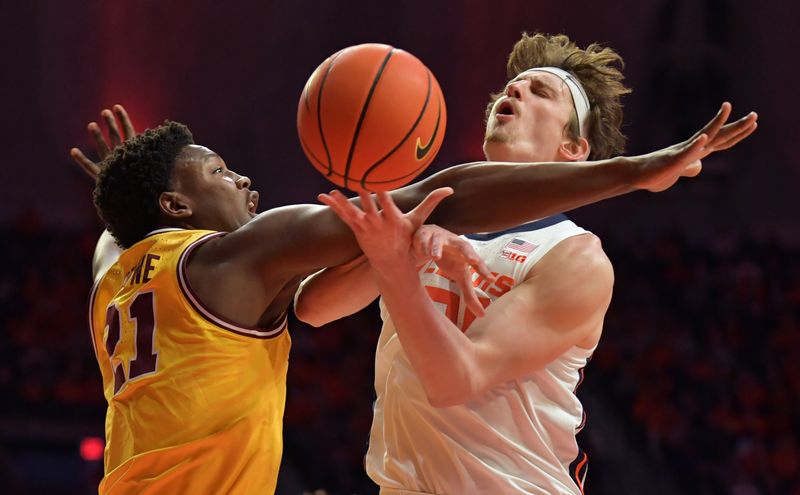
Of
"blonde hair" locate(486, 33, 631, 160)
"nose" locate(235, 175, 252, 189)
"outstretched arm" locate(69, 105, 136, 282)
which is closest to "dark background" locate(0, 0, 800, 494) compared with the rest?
"outstretched arm" locate(69, 105, 136, 282)

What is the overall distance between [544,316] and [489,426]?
14.7 inches

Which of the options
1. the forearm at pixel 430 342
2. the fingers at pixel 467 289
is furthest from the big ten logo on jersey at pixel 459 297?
the fingers at pixel 467 289

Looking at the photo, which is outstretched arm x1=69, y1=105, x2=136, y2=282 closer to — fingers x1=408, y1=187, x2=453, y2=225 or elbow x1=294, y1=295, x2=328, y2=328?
elbow x1=294, y1=295, x2=328, y2=328

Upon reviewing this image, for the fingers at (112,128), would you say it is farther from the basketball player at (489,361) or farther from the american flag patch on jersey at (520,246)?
the american flag patch on jersey at (520,246)

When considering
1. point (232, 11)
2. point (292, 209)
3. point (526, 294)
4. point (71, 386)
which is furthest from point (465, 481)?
point (232, 11)

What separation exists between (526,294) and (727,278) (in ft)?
24.0

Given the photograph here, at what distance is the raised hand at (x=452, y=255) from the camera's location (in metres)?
2.38

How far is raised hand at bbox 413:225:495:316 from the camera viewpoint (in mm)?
2381

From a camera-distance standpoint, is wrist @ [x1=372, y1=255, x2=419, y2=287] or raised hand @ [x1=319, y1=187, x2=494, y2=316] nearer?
raised hand @ [x1=319, y1=187, x2=494, y2=316]

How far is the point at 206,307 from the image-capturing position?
2992 millimetres

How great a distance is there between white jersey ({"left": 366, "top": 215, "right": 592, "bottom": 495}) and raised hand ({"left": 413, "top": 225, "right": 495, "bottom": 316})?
1.61 feet

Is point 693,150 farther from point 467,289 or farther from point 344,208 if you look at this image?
point 344,208

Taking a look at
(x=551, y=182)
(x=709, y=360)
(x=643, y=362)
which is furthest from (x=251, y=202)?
(x=709, y=360)

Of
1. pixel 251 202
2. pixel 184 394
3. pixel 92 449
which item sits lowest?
pixel 92 449
